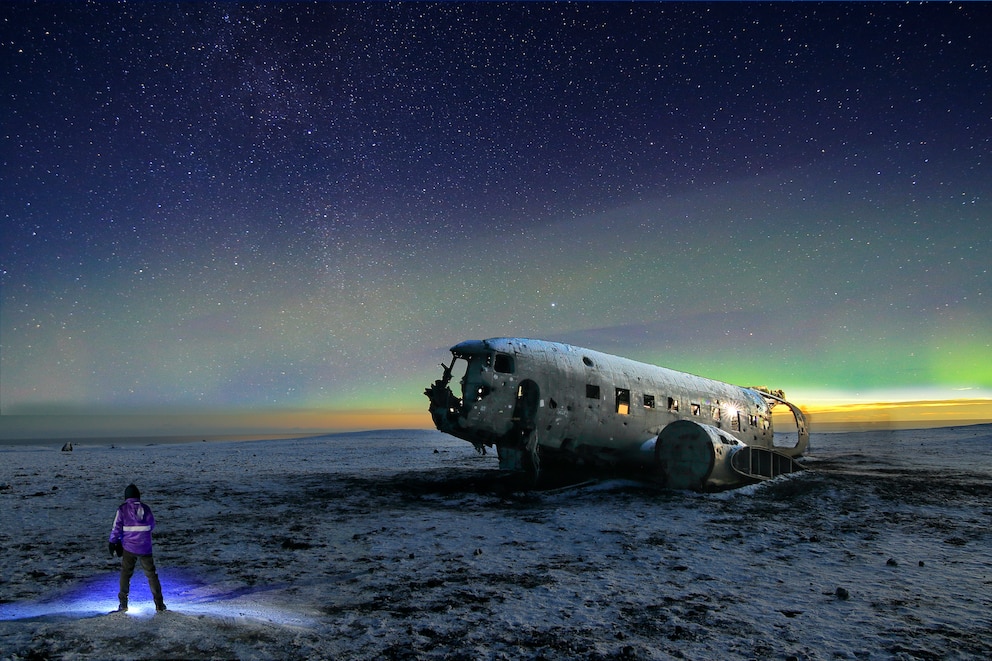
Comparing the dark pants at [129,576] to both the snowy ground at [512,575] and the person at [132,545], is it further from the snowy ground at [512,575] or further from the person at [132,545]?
the snowy ground at [512,575]

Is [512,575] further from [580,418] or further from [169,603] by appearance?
[580,418]

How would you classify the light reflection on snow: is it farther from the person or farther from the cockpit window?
the cockpit window

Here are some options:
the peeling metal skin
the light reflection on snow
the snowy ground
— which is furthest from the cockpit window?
the light reflection on snow

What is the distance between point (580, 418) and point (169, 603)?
46.7 ft

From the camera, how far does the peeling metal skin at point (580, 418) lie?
59.1 ft

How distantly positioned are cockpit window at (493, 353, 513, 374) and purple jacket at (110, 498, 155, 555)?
12.1 meters

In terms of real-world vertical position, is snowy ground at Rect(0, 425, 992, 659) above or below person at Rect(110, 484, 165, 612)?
below

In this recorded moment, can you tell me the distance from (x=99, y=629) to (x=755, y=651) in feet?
27.7

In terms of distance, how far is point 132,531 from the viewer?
7.11 metres

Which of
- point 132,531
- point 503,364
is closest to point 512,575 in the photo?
point 132,531

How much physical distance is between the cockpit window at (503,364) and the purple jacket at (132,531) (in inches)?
475

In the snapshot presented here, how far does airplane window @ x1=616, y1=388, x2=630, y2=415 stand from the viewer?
20.6 meters

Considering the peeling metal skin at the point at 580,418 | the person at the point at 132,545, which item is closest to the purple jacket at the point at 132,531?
the person at the point at 132,545

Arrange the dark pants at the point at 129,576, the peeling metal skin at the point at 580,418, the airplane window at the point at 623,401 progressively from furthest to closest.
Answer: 1. the airplane window at the point at 623,401
2. the peeling metal skin at the point at 580,418
3. the dark pants at the point at 129,576
